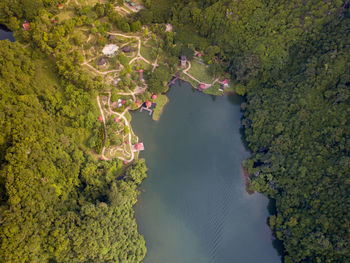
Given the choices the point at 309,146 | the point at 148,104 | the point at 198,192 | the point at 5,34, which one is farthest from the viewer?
the point at 5,34

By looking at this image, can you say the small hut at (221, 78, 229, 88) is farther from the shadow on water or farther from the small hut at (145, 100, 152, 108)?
the shadow on water

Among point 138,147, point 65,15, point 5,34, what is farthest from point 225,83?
point 5,34

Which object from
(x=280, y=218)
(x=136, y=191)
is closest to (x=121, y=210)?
(x=136, y=191)

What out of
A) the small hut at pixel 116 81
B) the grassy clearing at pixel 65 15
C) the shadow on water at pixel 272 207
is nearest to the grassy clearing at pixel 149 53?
the small hut at pixel 116 81

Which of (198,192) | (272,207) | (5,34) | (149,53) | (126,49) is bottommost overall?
(5,34)

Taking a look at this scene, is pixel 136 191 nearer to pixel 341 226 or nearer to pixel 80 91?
pixel 80 91

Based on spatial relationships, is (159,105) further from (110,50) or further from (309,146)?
(309,146)
